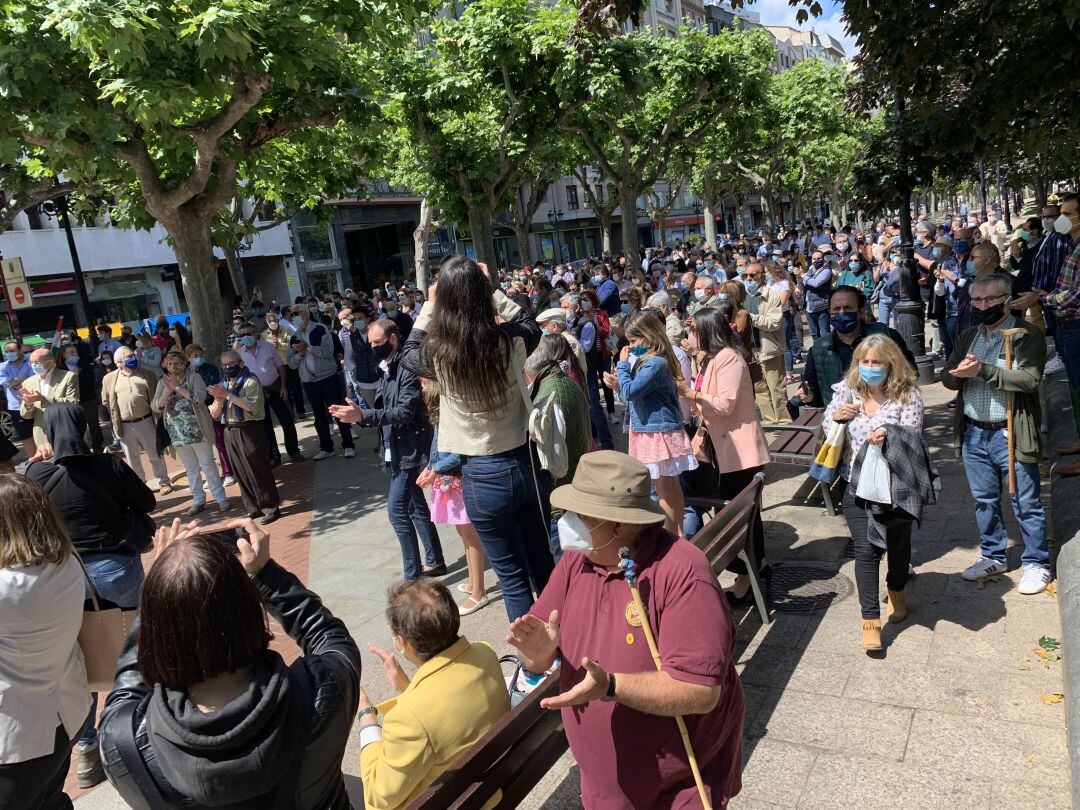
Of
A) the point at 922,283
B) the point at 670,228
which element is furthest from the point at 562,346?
the point at 670,228

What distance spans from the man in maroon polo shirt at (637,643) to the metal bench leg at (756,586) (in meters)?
2.29

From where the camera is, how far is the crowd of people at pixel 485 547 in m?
1.95

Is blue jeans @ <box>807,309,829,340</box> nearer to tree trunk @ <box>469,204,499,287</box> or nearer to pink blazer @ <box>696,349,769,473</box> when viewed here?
pink blazer @ <box>696,349,769,473</box>

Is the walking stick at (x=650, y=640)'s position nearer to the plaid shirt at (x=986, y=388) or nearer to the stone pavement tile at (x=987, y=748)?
the stone pavement tile at (x=987, y=748)

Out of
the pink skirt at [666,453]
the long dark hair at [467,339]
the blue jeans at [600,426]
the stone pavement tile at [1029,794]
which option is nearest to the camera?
the stone pavement tile at [1029,794]

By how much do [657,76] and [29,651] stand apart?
21796mm

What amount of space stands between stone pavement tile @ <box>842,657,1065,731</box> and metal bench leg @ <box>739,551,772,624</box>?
626mm

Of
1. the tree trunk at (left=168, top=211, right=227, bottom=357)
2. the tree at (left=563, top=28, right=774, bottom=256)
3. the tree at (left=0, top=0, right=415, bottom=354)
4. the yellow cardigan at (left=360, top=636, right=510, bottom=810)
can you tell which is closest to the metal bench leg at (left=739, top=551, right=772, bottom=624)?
the yellow cardigan at (left=360, top=636, right=510, bottom=810)

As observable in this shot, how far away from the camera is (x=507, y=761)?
2691 mm

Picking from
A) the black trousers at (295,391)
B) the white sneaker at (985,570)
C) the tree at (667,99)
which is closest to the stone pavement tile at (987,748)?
the white sneaker at (985,570)

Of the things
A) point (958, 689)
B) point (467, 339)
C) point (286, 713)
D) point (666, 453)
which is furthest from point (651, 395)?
point (286, 713)

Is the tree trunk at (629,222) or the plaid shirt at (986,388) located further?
the tree trunk at (629,222)

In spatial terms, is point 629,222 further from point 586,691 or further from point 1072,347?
point 586,691

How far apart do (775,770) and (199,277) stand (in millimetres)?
9720
